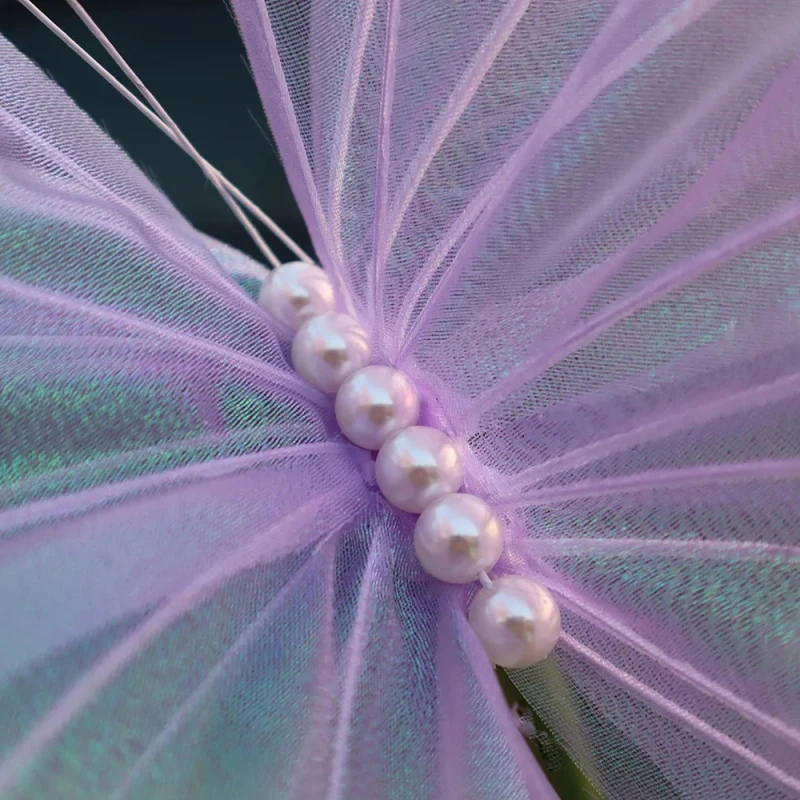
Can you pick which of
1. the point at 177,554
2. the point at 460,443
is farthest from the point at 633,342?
the point at 177,554

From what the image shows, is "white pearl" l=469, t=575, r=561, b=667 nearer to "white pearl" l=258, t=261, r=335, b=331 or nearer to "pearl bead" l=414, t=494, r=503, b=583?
"pearl bead" l=414, t=494, r=503, b=583

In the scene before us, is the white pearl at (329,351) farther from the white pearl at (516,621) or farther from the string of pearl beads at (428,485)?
the white pearl at (516,621)

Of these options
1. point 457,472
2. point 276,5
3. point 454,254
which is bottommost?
point 457,472

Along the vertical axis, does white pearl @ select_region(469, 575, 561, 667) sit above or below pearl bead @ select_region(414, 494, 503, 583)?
below

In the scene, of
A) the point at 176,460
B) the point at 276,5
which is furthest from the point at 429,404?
the point at 276,5

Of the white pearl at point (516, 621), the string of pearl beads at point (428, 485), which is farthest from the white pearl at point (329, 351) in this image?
the white pearl at point (516, 621)

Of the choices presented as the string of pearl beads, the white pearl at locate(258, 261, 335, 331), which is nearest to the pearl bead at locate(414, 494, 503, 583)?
the string of pearl beads

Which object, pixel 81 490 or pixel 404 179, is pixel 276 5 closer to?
pixel 404 179

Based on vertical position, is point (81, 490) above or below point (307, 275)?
below
